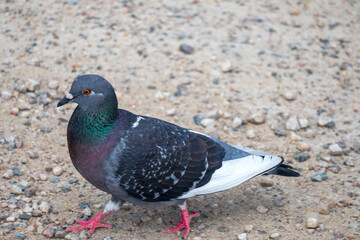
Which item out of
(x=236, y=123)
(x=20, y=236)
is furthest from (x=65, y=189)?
(x=236, y=123)

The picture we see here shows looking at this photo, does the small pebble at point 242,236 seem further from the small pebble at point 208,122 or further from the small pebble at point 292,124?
the small pebble at point 292,124

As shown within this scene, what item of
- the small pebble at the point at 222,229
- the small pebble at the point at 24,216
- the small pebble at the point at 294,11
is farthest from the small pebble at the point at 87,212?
the small pebble at the point at 294,11

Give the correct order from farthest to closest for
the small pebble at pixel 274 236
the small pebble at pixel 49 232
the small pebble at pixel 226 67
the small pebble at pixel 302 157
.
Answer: the small pebble at pixel 226 67 < the small pebble at pixel 302 157 < the small pebble at pixel 274 236 < the small pebble at pixel 49 232

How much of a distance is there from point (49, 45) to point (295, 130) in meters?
3.76

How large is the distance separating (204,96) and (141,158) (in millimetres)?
2474

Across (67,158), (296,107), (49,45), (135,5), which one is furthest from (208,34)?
(67,158)

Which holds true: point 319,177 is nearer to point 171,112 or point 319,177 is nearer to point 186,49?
point 171,112

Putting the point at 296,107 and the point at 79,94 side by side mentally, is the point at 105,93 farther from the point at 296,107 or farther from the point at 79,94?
the point at 296,107

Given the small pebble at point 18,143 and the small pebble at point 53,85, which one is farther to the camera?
the small pebble at point 53,85

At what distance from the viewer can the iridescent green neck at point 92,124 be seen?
416 centimetres

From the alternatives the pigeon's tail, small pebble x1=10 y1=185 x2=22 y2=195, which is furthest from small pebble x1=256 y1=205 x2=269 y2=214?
small pebble x1=10 y1=185 x2=22 y2=195

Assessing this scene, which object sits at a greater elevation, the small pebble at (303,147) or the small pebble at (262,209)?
the small pebble at (303,147)

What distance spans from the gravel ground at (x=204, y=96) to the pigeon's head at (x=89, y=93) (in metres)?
1.19

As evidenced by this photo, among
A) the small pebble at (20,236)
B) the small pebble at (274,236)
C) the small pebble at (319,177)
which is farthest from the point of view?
the small pebble at (319,177)
